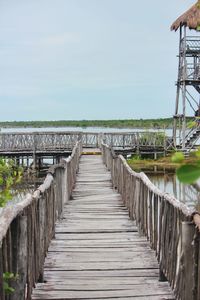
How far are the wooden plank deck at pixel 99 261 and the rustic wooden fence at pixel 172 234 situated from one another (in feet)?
0.78

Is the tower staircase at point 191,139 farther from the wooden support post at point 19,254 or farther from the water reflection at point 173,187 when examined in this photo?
the wooden support post at point 19,254

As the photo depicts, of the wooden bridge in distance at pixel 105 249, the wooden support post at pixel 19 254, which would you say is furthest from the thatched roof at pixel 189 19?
the wooden support post at pixel 19 254

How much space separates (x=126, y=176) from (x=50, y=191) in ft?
12.0

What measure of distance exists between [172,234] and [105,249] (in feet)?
7.42

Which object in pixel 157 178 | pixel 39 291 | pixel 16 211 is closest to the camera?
pixel 16 211

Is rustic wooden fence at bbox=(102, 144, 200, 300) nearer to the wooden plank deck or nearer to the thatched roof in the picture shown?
the wooden plank deck

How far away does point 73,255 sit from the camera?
670 cm

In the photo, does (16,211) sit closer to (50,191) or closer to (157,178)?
(50,191)

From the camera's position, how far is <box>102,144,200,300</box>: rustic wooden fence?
4.01 metres

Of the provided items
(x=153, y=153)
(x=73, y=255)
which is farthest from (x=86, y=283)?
(x=153, y=153)

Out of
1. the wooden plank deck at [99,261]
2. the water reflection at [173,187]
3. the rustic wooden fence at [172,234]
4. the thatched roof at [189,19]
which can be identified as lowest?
the water reflection at [173,187]

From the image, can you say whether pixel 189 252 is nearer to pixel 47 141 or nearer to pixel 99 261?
pixel 99 261

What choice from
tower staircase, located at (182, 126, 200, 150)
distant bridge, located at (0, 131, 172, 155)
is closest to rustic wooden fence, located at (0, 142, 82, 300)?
distant bridge, located at (0, 131, 172, 155)

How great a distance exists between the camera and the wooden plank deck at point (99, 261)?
17.0 feet
